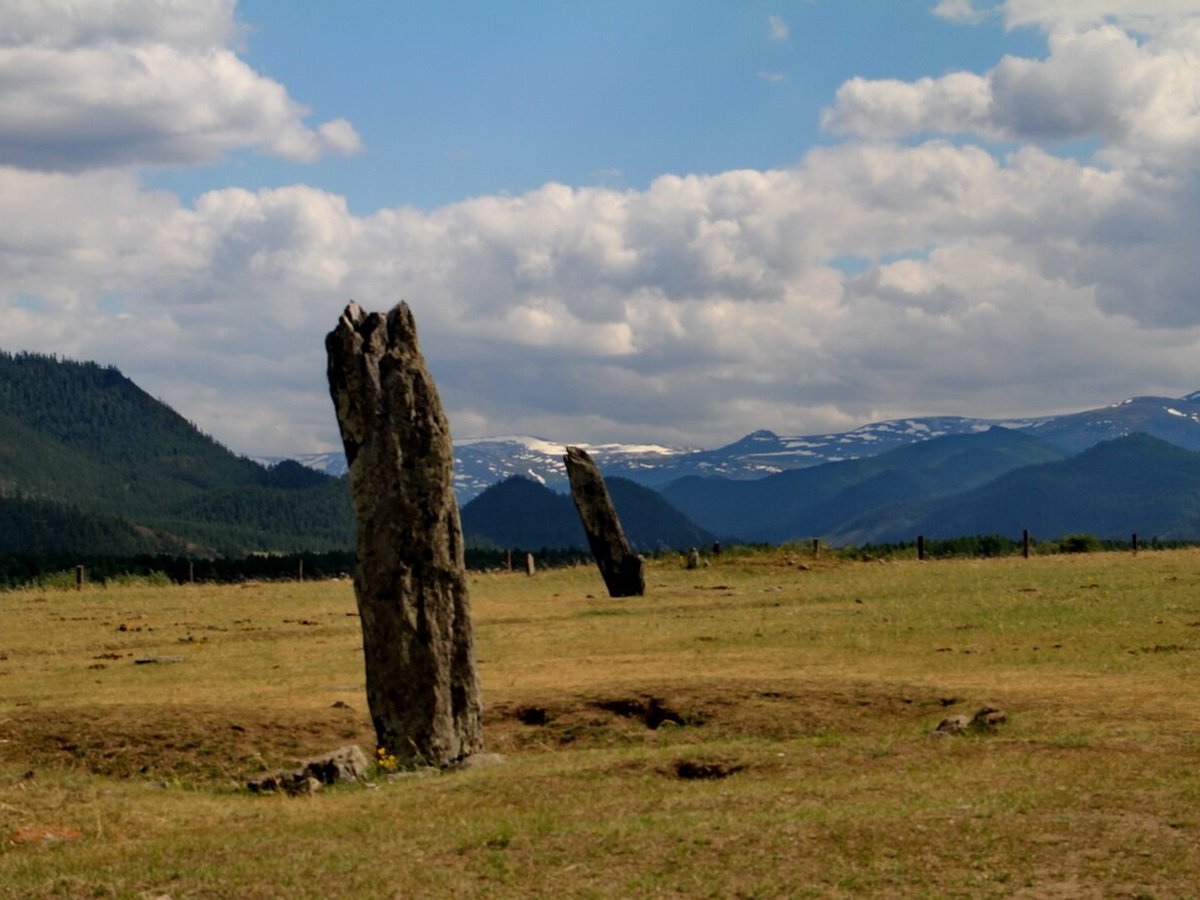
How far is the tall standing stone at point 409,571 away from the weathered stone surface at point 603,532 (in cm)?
2709

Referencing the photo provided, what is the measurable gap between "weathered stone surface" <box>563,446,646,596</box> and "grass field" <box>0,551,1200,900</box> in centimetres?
740

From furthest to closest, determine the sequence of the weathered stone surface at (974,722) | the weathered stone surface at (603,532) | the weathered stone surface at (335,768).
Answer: the weathered stone surface at (603,532), the weathered stone surface at (974,722), the weathered stone surface at (335,768)

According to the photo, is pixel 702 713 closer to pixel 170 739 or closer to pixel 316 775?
pixel 316 775

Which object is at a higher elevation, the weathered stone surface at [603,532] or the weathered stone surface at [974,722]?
the weathered stone surface at [603,532]

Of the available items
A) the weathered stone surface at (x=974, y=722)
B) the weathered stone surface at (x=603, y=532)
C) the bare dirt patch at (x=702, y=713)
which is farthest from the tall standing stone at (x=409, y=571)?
the weathered stone surface at (x=603, y=532)

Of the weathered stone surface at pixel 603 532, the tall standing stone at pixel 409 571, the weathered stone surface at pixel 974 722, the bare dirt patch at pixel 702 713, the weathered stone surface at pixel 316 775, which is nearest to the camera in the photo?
the weathered stone surface at pixel 316 775

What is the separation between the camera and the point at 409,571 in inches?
890

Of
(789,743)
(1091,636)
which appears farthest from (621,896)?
(1091,636)

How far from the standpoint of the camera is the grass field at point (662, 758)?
1395 centimetres

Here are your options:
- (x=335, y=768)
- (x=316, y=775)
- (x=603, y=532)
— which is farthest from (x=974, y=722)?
(x=603, y=532)

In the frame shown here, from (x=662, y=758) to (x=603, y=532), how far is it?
109 feet

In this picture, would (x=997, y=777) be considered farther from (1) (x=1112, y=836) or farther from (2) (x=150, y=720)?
(2) (x=150, y=720)

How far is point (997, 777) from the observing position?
1705 centimetres

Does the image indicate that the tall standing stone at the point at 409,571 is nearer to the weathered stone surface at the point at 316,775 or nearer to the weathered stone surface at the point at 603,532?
the weathered stone surface at the point at 316,775
